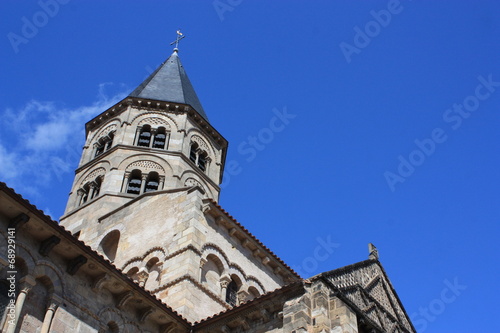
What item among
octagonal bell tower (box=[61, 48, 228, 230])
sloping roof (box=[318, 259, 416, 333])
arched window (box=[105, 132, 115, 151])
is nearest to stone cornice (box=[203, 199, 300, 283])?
octagonal bell tower (box=[61, 48, 228, 230])

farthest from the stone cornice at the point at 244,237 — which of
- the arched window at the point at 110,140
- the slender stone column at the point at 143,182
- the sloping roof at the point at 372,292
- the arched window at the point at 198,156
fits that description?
the arched window at the point at 110,140

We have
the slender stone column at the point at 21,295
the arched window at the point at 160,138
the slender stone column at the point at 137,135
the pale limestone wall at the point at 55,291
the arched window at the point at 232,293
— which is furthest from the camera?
the arched window at the point at 160,138

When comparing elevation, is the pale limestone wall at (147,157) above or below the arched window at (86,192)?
above

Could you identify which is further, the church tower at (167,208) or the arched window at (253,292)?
the arched window at (253,292)

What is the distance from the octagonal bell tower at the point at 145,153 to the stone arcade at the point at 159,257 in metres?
0.05

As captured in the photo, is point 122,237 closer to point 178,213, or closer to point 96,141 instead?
point 178,213

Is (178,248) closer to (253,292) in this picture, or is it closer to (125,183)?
(253,292)

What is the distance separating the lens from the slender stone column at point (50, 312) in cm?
1112

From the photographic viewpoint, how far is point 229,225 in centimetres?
1872

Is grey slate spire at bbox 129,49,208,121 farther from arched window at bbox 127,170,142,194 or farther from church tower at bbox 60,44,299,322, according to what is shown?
arched window at bbox 127,170,142,194

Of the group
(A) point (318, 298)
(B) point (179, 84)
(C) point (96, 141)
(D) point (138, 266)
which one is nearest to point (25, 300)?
(A) point (318, 298)

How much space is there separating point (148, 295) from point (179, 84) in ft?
57.3

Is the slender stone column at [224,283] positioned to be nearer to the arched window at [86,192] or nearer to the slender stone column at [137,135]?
the arched window at [86,192]

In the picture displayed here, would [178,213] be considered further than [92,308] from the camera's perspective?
Yes
